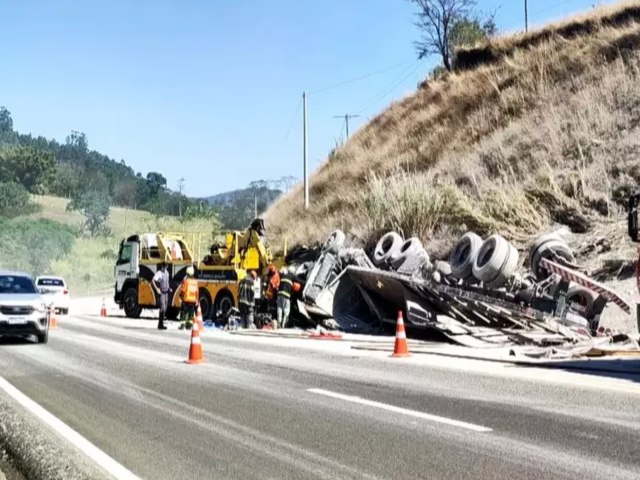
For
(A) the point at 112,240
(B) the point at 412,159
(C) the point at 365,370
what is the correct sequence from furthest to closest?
(A) the point at 112,240
(B) the point at 412,159
(C) the point at 365,370

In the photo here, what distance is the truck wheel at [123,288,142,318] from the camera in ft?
98.9

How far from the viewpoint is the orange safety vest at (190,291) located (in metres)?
24.9

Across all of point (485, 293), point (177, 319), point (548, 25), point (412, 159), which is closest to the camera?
point (485, 293)

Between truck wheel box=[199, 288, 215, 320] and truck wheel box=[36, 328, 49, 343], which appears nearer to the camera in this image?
truck wheel box=[36, 328, 49, 343]

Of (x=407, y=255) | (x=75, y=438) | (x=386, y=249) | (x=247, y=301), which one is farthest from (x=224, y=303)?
(x=75, y=438)

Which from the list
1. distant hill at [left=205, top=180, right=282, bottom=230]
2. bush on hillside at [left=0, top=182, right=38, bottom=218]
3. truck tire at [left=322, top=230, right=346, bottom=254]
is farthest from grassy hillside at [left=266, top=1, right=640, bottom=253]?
bush on hillside at [left=0, top=182, right=38, bottom=218]

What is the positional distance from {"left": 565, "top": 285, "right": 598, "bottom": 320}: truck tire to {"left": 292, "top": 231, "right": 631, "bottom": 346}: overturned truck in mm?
21

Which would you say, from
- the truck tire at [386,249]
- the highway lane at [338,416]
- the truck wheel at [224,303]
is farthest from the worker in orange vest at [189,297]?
the highway lane at [338,416]

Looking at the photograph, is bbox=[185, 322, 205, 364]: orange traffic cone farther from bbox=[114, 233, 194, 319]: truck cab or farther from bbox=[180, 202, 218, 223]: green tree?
bbox=[180, 202, 218, 223]: green tree

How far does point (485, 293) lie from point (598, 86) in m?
16.8

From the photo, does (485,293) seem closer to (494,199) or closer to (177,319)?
(494,199)

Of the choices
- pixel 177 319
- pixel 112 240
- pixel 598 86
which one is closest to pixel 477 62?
pixel 598 86

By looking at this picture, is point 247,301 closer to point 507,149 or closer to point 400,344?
point 400,344

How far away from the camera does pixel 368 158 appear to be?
4288cm
